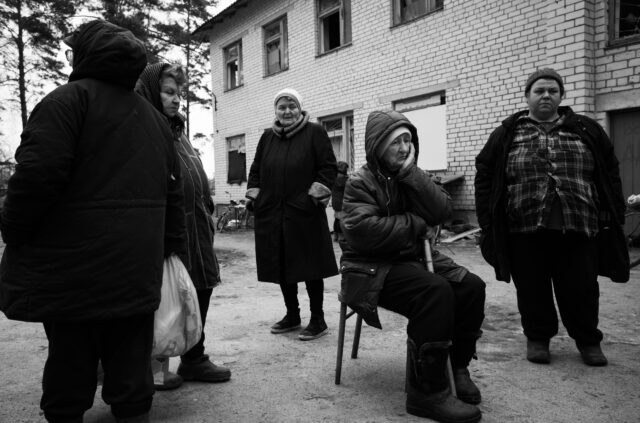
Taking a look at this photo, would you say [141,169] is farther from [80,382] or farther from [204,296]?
[204,296]

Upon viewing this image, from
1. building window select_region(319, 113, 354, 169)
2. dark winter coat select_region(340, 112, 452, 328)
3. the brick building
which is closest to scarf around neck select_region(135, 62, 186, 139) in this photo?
dark winter coat select_region(340, 112, 452, 328)

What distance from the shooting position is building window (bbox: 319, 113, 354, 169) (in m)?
12.1

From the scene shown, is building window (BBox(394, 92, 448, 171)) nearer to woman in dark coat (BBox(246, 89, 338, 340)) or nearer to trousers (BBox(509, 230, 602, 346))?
woman in dark coat (BBox(246, 89, 338, 340))

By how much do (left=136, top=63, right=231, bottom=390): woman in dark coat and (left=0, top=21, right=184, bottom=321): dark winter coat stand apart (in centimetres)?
68

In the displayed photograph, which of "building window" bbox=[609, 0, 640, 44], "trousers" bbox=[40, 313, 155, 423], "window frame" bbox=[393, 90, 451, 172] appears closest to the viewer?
"trousers" bbox=[40, 313, 155, 423]

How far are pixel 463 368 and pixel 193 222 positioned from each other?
1.67 m

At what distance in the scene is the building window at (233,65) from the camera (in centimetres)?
1600

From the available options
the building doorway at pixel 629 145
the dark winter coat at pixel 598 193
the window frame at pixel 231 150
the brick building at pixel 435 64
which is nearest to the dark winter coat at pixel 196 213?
the dark winter coat at pixel 598 193

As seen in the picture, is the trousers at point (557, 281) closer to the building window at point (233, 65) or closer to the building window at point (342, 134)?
the building window at point (342, 134)

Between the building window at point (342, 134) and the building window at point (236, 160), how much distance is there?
4.04m

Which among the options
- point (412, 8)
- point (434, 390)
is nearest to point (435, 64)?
point (412, 8)

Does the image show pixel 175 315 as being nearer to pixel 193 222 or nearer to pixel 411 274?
pixel 193 222

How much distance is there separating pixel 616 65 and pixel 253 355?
6528 millimetres

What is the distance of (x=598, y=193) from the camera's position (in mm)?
3416
